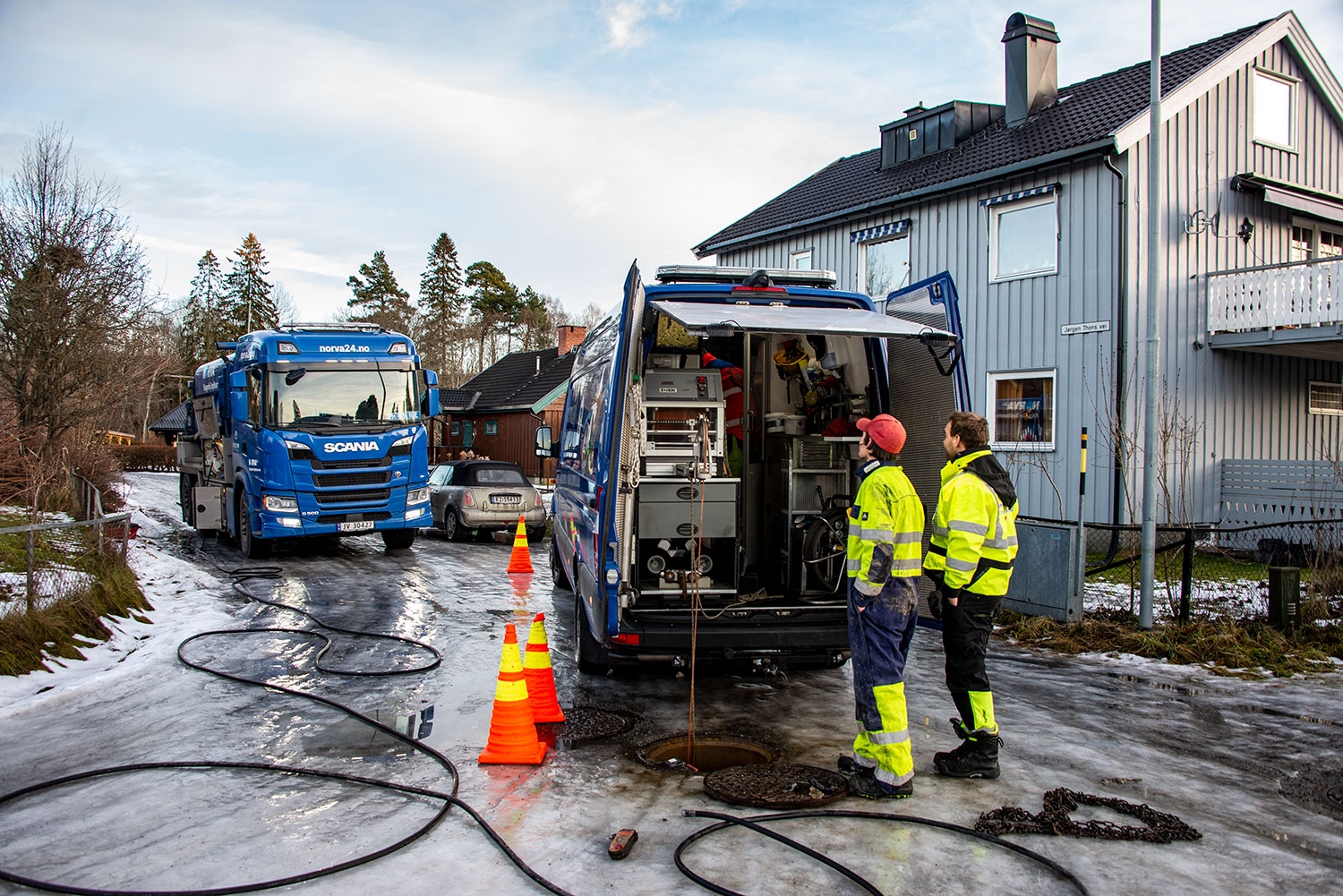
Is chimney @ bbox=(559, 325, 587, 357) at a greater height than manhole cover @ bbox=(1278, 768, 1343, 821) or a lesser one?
greater

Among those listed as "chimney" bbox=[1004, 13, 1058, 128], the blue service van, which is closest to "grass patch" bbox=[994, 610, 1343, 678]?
the blue service van

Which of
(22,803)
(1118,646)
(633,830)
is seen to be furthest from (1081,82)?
(22,803)

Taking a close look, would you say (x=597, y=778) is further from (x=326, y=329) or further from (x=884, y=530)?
(x=326, y=329)

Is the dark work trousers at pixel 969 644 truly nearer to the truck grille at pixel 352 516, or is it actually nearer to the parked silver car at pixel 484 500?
the truck grille at pixel 352 516

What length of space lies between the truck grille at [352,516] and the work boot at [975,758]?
10448 mm

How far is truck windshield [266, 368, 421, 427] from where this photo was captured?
13000 mm

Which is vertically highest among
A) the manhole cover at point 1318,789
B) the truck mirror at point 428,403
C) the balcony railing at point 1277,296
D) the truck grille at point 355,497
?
the balcony railing at point 1277,296

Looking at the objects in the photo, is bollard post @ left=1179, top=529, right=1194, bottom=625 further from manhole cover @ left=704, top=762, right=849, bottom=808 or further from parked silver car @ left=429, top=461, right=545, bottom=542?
parked silver car @ left=429, top=461, right=545, bottom=542

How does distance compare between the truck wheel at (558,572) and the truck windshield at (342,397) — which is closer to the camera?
the truck wheel at (558,572)

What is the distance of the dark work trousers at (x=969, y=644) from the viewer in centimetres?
498

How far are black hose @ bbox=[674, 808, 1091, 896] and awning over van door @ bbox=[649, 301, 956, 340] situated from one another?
8.59ft

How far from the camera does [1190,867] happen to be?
3.88m

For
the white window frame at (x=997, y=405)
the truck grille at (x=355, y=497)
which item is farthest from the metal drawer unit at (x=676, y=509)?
the white window frame at (x=997, y=405)

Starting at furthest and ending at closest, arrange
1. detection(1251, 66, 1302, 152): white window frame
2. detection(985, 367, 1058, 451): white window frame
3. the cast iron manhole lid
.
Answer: detection(1251, 66, 1302, 152): white window frame < detection(985, 367, 1058, 451): white window frame < the cast iron manhole lid
